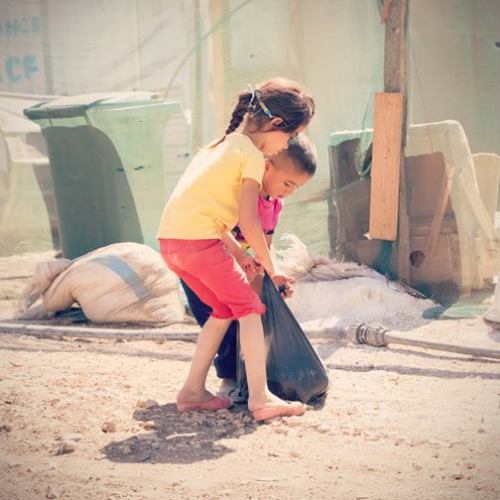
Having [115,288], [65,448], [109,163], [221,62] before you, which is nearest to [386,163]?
[221,62]

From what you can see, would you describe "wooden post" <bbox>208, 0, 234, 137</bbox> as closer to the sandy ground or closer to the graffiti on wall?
the graffiti on wall

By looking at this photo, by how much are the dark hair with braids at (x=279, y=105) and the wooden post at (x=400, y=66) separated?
94.2 inches

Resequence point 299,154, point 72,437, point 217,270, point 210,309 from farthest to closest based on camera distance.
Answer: point 210,309, point 299,154, point 217,270, point 72,437

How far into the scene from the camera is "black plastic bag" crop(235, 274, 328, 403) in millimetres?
3916

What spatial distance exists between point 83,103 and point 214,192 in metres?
3.30

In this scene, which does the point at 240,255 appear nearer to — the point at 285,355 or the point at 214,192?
the point at 214,192

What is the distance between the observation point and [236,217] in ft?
12.2

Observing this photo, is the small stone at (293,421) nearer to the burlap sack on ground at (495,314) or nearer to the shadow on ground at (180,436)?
the shadow on ground at (180,436)

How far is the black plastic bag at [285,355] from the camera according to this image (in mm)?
3916

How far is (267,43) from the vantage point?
6.77 metres

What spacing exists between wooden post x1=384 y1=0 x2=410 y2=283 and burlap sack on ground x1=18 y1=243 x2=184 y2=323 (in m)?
1.49

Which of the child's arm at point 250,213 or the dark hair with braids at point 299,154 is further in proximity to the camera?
the dark hair with braids at point 299,154

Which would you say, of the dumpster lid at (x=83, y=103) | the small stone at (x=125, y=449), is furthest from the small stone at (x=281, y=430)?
the dumpster lid at (x=83, y=103)

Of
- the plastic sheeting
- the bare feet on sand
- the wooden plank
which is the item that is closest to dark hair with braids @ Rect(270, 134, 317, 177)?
the bare feet on sand
